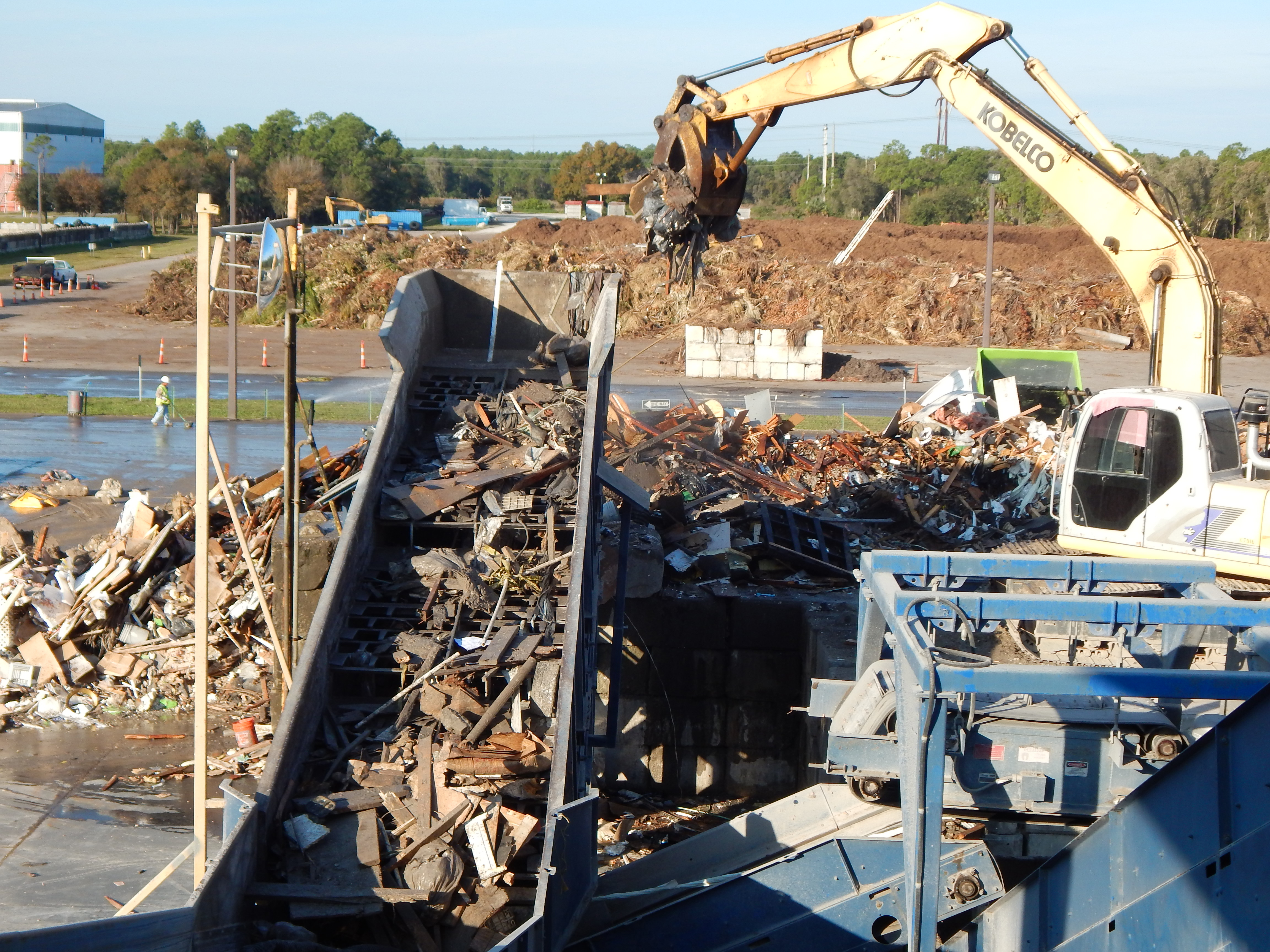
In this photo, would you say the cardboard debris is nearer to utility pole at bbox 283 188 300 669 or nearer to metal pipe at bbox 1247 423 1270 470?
utility pole at bbox 283 188 300 669

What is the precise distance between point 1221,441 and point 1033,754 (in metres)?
5.15

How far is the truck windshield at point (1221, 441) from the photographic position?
9703 millimetres

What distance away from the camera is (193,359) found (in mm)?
32500

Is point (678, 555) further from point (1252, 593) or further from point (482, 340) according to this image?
point (1252, 593)

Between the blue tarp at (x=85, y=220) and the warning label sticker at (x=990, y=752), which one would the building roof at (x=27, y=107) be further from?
the warning label sticker at (x=990, y=752)

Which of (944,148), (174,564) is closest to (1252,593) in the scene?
(174,564)

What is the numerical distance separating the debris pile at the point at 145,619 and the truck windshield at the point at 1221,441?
315 inches

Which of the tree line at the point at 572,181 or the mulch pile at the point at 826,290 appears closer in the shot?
the mulch pile at the point at 826,290

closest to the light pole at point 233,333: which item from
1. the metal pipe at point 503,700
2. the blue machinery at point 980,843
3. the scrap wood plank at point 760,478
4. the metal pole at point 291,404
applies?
the scrap wood plank at point 760,478

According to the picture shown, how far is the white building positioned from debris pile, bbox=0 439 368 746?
333ft

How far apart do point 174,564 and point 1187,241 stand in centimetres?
1055

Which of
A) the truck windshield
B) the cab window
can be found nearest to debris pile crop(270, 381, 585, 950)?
the cab window

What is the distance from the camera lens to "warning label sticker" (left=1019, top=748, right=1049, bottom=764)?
5957 millimetres

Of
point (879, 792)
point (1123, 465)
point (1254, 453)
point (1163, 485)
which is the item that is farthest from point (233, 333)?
point (879, 792)
